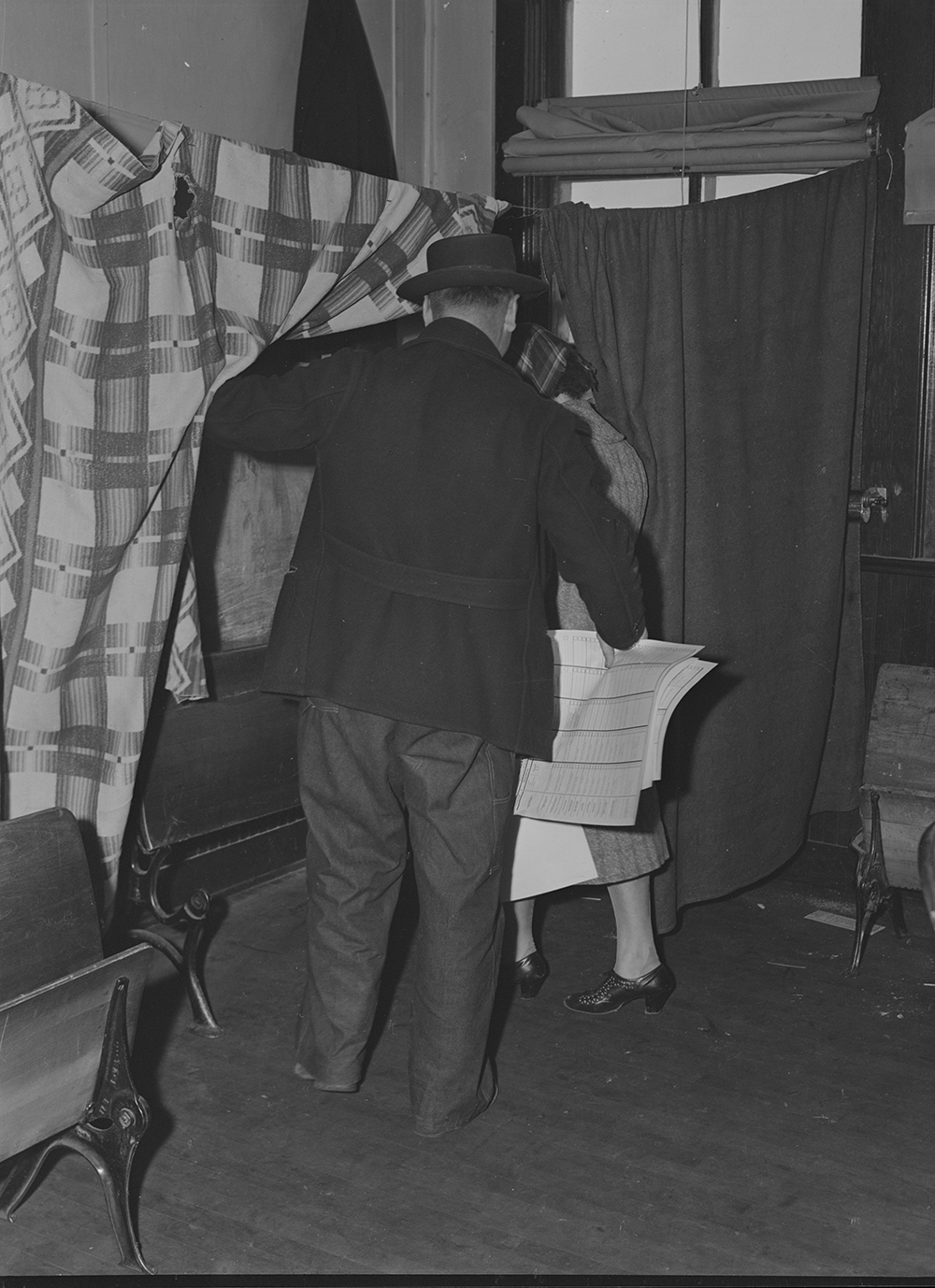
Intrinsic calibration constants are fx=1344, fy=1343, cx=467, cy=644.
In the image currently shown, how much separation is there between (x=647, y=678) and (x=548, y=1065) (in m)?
0.95

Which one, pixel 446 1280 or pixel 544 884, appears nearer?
pixel 446 1280

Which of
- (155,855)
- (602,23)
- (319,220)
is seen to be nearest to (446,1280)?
(155,855)

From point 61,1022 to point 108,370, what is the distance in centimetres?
132

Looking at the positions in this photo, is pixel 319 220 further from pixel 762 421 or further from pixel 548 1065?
pixel 548 1065

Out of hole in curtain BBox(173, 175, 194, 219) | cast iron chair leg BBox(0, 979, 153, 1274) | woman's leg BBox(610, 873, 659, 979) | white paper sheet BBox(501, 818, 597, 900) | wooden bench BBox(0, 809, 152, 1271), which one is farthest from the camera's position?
woman's leg BBox(610, 873, 659, 979)

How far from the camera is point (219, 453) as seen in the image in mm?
3918

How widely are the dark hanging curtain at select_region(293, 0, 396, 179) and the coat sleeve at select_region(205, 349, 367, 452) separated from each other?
4.35ft

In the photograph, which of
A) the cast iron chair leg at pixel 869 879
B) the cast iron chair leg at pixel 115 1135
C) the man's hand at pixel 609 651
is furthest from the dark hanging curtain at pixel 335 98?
the cast iron chair leg at pixel 115 1135

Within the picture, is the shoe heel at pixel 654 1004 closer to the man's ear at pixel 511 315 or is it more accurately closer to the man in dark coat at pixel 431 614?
the man in dark coat at pixel 431 614

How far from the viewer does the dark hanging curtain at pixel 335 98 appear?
3848 mm

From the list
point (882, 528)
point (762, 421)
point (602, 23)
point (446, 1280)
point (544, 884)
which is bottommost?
point (446, 1280)

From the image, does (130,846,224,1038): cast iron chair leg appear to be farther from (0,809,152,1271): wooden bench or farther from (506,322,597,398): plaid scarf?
(506,322,597,398): plaid scarf

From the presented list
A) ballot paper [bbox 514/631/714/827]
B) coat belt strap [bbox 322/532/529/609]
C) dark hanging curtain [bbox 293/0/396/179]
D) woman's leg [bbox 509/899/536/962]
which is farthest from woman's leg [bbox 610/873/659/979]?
dark hanging curtain [bbox 293/0/396/179]

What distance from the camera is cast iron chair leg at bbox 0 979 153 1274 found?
230 centimetres
